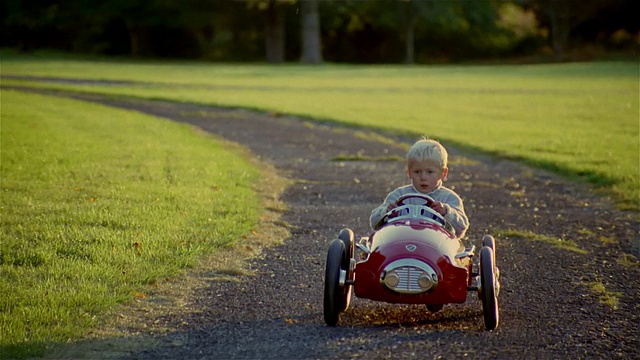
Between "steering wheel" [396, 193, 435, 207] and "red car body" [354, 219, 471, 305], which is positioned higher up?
"steering wheel" [396, 193, 435, 207]

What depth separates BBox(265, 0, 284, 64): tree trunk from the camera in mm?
65312

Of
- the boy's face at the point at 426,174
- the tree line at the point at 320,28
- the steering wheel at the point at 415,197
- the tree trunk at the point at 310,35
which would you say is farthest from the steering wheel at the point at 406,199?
the tree trunk at the point at 310,35

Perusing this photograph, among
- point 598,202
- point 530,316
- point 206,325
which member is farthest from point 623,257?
point 206,325

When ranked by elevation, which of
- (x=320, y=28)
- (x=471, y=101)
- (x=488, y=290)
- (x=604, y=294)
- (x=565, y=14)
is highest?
(x=565, y=14)

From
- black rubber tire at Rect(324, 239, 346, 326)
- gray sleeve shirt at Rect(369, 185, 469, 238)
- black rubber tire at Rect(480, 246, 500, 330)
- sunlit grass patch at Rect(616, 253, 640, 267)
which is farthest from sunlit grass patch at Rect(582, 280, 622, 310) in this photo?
black rubber tire at Rect(324, 239, 346, 326)

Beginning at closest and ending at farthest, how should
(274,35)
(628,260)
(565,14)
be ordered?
1. (628,260)
2. (274,35)
3. (565,14)

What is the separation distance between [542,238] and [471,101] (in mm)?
20328

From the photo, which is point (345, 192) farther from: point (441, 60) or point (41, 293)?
point (441, 60)

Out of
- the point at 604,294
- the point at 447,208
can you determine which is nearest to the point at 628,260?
the point at 604,294

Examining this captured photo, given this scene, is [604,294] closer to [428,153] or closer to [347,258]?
[428,153]

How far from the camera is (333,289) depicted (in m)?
4.97

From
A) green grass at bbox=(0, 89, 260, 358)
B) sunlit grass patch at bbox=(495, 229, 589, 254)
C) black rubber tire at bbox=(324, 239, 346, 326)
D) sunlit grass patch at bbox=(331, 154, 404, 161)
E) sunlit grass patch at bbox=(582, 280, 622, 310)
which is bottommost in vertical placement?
sunlit grass patch at bbox=(331, 154, 404, 161)

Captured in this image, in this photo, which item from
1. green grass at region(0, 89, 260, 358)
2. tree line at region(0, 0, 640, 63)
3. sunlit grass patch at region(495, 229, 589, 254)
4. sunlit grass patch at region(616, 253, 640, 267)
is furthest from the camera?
tree line at region(0, 0, 640, 63)

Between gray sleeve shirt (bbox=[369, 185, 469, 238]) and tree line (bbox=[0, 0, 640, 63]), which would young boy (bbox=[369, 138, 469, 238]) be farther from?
tree line (bbox=[0, 0, 640, 63])
